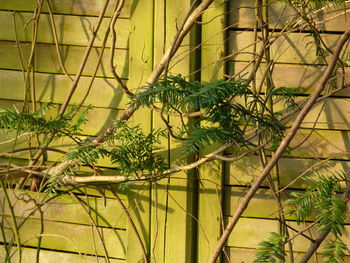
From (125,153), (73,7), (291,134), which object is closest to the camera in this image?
(291,134)

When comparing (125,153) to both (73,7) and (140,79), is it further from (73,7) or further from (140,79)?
(73,7)

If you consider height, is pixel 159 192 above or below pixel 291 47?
below

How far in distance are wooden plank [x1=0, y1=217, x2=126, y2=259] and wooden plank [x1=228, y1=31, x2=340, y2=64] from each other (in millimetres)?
793

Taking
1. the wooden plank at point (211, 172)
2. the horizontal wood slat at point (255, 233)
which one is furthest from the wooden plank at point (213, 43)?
the horizontal wood slat at point (255, 233)

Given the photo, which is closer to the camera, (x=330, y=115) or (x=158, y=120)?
(x=330, y=115)

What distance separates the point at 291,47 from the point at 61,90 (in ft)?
2.81

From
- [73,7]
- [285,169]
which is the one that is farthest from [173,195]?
[73,7]

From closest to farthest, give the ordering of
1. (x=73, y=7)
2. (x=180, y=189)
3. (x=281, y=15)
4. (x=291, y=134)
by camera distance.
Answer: (x=291, y=134) → (x=281, y=15) → (x=180, y=189) → (x=73, y=7)

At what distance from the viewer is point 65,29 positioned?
242 cm

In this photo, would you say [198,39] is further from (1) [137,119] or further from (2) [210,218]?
(2) [210,218]

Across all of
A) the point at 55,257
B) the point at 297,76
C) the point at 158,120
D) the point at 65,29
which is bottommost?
the point at 55,257

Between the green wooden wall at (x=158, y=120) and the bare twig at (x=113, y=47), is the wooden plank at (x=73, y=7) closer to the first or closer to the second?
the green wooden wall at (x=158, y=120)

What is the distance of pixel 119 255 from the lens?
242 centimetres

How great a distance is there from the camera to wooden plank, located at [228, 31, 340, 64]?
7.16 ft
